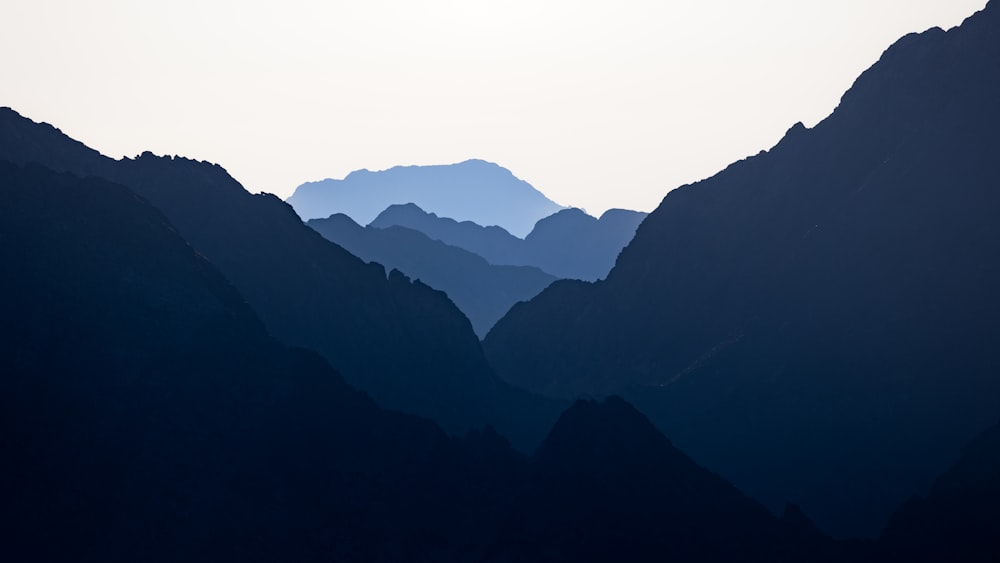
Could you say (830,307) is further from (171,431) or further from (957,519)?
(171,431)

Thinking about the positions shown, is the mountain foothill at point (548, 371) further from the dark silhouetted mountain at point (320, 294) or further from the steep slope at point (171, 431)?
the dark silhouetted mountain at point (320, 294)

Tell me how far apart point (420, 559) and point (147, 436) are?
19.7 m

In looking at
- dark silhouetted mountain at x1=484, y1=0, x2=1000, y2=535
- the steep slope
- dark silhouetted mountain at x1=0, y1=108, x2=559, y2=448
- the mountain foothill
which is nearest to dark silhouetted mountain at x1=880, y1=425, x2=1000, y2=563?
the mountain foothill

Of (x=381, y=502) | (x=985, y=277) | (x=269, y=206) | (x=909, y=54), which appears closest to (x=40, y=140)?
(x=269, y=206)

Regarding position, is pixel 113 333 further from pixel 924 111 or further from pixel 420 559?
pixel 924 111

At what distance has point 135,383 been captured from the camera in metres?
84.4

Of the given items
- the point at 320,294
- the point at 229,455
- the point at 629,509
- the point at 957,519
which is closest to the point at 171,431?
the point at 229,455

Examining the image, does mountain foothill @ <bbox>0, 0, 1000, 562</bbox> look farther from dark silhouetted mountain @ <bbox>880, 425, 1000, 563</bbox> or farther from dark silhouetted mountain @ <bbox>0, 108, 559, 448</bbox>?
dark silhouetted mountain @ <bbox>0, 108, 559, 448</bbox>

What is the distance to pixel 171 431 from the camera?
83062mm

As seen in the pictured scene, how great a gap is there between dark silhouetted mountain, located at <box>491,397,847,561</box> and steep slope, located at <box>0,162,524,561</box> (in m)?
3.09

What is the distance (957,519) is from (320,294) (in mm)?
73056

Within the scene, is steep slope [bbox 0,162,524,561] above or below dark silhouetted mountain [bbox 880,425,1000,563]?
above

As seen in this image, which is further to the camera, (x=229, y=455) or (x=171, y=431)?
(x=229, y=455)

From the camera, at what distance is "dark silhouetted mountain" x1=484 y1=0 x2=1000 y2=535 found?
123688 millimetres
